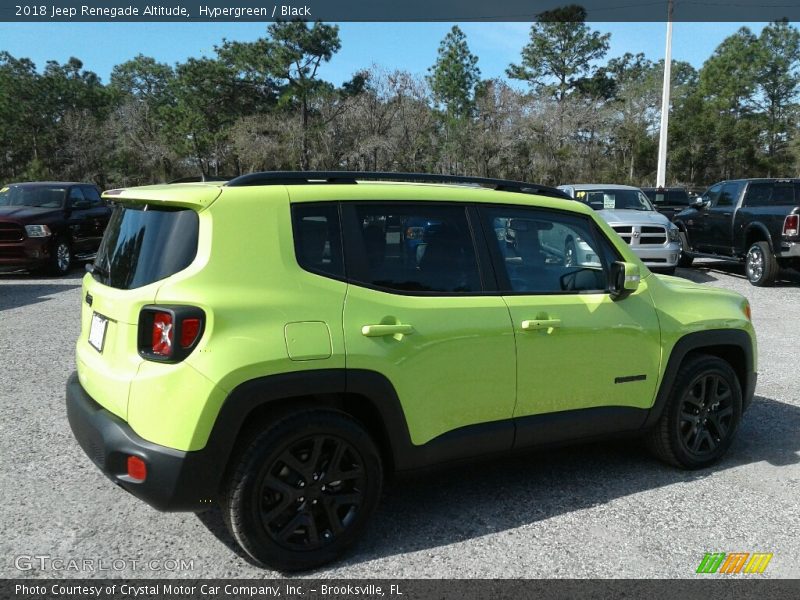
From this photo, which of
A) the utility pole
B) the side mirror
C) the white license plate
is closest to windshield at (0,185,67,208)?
the white license plate

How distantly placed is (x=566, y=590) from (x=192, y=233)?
2228 mm

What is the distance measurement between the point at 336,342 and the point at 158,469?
893 mm

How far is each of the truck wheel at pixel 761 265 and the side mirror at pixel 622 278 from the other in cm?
984

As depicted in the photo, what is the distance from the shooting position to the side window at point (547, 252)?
365 centimetres

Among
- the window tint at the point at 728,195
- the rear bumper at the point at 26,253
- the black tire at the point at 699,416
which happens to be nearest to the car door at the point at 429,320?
the black tire at the point at 699,416

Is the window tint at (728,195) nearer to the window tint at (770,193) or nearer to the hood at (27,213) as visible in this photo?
the window tint at (770,193)

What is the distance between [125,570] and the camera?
3.05 metres

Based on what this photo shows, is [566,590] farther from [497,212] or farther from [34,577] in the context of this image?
[34,577]

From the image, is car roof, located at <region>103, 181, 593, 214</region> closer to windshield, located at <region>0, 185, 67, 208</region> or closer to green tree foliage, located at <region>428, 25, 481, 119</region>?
windshield, located at <region>0, 185, 67, 208</region>

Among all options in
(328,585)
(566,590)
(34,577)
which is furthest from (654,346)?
(34,577)

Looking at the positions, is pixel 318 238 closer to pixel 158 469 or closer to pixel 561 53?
pixel 158 469

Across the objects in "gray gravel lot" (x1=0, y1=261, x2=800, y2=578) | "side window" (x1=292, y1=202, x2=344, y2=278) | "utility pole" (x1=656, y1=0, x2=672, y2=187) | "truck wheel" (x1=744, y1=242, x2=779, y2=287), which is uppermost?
"utility pole" (x1=656, y1=0, x2=672, y2=187)

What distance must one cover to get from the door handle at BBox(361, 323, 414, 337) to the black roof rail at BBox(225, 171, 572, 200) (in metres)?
0.76

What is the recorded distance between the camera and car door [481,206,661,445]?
11.7 feet
